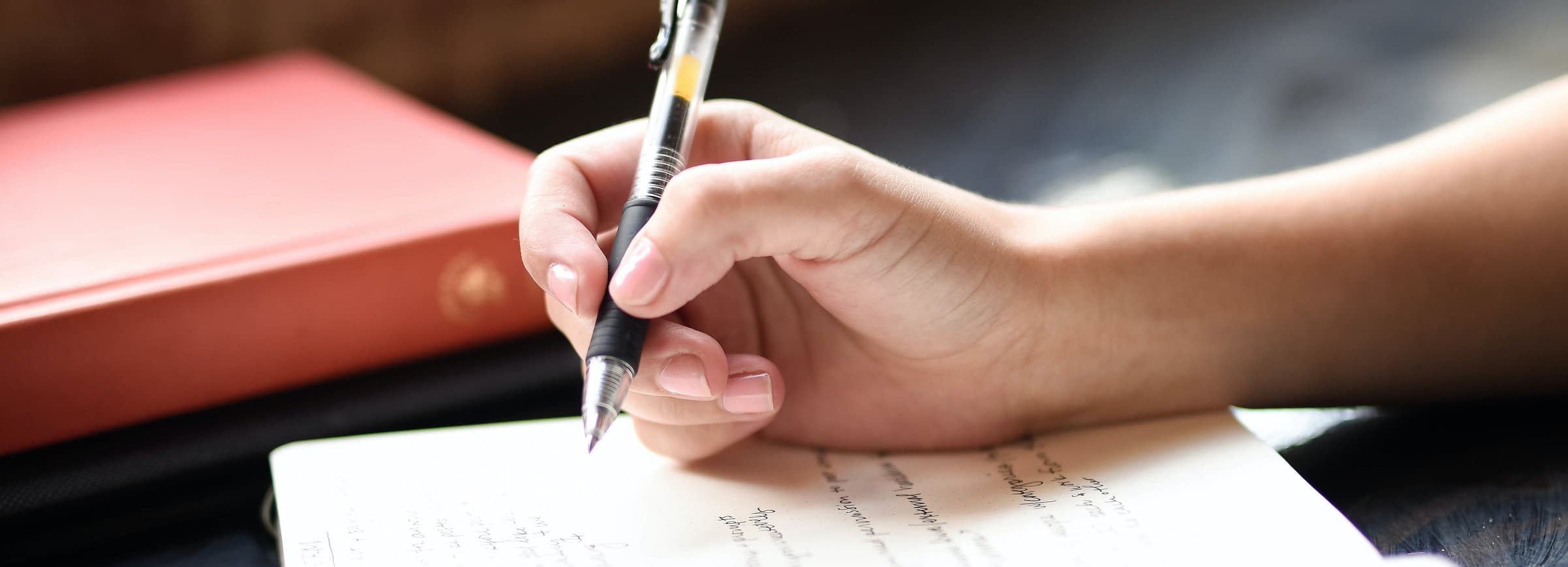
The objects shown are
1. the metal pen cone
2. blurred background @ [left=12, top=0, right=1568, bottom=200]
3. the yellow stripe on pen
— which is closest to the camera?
the metal pen cone

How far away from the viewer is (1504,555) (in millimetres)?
403

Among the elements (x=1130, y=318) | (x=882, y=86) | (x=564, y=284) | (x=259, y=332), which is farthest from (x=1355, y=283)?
(x=882, y=86)

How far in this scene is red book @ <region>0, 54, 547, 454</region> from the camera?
492mm

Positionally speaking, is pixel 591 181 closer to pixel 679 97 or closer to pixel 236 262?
pixel 679 97

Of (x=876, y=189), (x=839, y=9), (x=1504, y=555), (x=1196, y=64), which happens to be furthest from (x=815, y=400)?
(x=839, y=9)

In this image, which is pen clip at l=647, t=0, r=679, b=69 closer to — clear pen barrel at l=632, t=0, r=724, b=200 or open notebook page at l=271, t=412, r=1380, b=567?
clear pen barrel at l=632, t=0, r=724, b=200

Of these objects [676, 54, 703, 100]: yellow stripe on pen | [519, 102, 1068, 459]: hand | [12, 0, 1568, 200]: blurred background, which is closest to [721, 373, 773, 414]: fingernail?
[519, 102, 1068, 459]: hand

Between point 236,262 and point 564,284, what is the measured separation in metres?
0.21

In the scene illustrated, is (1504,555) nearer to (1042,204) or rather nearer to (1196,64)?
(1042,204)

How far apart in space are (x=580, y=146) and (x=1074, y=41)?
834mm

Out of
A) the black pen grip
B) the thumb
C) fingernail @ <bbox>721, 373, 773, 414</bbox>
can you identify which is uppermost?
the thumb

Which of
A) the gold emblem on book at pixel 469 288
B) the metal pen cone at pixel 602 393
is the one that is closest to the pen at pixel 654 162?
the metal pen cone at pixel 602 393

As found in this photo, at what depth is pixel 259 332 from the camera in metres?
0.52

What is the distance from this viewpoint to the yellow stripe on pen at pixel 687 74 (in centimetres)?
48
